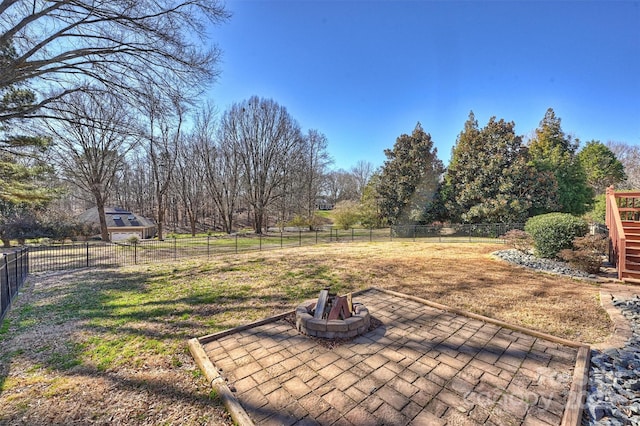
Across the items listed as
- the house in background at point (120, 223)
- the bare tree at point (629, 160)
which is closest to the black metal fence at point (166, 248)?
the house in background at point (120, 223)

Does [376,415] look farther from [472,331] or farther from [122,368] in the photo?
[122,368]

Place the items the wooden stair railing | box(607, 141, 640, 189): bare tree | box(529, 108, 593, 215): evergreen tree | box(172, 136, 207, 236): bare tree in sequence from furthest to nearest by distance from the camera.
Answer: box(172, 136, 207, 236): bare tree
box(607, 141, 640, 189): bare tree
box(529, 108, 593, 215): evergreen tree
the wooden stair railing

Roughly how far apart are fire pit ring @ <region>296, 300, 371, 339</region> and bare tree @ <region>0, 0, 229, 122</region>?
21.4 feet

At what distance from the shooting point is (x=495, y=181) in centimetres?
1778

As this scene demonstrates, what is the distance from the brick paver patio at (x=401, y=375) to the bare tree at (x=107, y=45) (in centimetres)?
655

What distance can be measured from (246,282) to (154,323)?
2511mm

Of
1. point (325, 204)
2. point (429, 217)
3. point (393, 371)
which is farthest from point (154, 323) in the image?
point (325, 204)

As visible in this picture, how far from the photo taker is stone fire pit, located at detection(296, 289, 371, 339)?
3.44 metres

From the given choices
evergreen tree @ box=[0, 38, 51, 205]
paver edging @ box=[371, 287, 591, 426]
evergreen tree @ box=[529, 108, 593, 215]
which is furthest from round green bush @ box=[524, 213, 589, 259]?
evergreen tree @ box=[0, 38, 51, 205]

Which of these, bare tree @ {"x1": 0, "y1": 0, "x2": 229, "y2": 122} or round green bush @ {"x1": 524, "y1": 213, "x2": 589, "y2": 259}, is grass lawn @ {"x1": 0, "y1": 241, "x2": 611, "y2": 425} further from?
bare tree @ {"x1": 0, "y1": 0, "x2": 229, "y2": 122}

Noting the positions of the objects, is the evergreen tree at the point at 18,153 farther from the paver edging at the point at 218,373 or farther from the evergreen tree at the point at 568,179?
the evergreen tree at the point at 568,179

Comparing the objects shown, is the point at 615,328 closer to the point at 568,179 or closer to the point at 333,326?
the point at 333,326

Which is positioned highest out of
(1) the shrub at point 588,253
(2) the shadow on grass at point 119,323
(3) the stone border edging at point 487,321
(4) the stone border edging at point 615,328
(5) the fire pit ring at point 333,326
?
(1) the shrub at point 588,253

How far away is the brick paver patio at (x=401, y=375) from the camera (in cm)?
215
